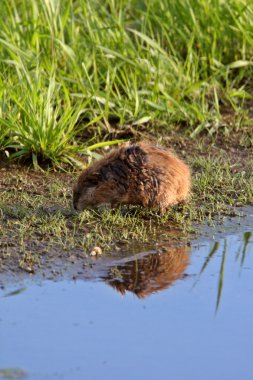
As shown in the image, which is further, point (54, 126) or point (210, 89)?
point (210, 89)

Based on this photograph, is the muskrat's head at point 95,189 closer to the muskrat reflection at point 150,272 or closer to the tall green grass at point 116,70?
the muskrat reflection at point 150,272

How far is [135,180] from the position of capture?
6.18 m

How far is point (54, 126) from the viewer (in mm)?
7090

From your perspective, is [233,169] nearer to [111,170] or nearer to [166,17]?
[111,170]

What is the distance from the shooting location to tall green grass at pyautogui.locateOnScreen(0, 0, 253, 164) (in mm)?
7195

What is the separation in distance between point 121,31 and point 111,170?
234cm

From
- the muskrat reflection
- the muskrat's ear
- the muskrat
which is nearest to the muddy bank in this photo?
the muskrat reflection

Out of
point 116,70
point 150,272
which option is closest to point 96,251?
point 150,272

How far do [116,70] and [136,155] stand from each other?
6.97 feet

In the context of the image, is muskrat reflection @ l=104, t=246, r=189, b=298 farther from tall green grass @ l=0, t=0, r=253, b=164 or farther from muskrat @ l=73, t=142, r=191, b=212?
tall green grass @ l=0, t=0, r=253, b=164

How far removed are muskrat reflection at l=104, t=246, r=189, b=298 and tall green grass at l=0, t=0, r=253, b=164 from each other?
1.67 m

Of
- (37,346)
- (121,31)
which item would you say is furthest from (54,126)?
(37,346)

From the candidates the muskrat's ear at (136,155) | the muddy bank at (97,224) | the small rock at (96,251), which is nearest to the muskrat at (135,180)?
the muskrat's ear at (136,155)

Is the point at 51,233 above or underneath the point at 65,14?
underneath
